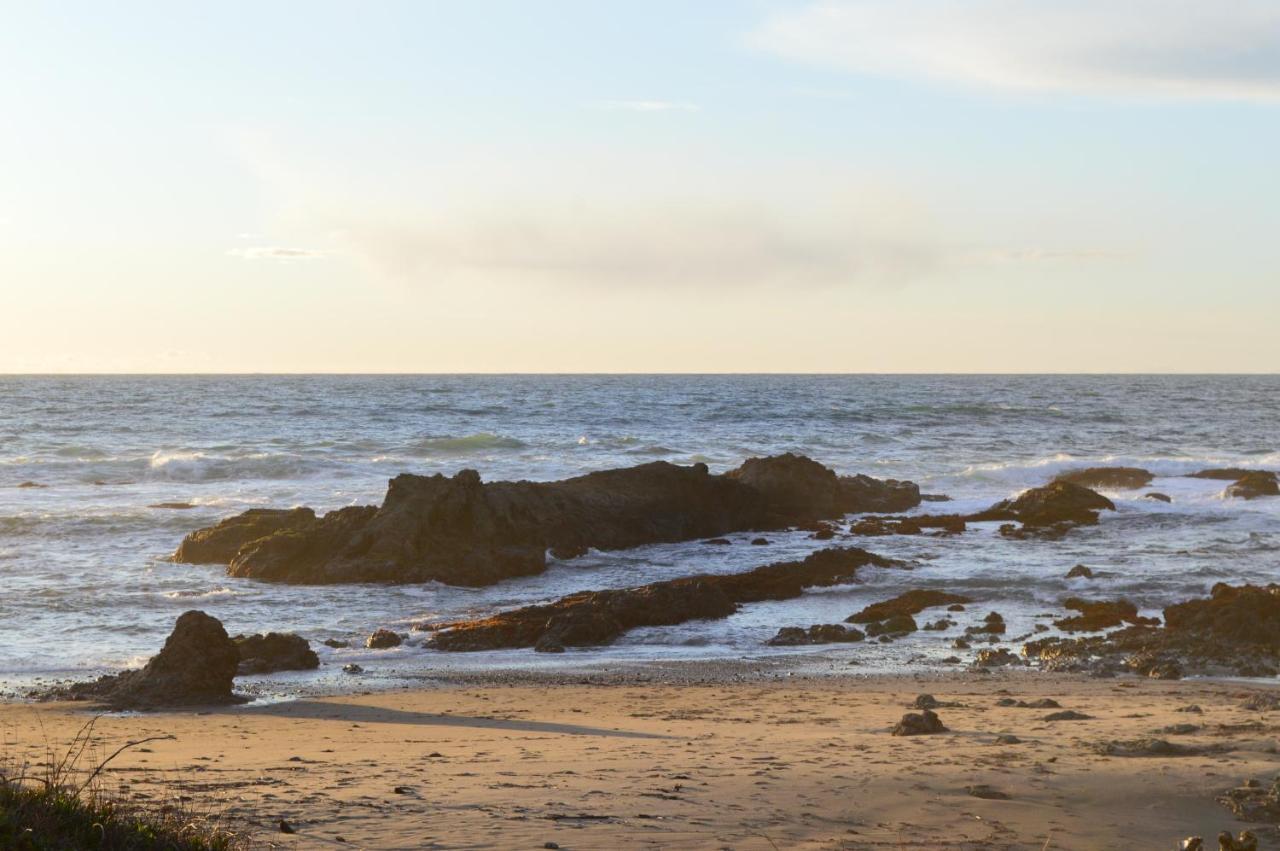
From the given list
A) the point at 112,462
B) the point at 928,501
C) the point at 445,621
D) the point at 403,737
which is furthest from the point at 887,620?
the point at 112,462

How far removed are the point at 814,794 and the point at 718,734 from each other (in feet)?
8.20

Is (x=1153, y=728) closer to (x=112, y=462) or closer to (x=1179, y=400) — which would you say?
(x=112, y=462)

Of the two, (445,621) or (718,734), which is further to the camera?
(445,621)

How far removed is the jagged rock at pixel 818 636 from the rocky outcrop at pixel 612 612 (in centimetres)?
175

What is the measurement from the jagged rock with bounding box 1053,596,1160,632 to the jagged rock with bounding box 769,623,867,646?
125 inches

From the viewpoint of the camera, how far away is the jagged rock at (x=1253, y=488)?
35281 millimetres

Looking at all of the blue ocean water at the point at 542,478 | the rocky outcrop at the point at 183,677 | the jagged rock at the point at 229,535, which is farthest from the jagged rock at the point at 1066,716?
the jagged rock at the point at 229,535

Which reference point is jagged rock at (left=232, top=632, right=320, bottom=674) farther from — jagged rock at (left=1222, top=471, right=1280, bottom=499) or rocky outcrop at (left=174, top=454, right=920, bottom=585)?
jagged rock at (left=1222, top=471, right=1280, bottom=499)

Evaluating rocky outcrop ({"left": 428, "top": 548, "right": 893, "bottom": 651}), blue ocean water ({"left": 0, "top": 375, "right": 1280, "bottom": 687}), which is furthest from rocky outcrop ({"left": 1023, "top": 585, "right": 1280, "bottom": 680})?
rocky outcrop ({"left": 428, "top": 548, "right": 893, "bottom": 651})

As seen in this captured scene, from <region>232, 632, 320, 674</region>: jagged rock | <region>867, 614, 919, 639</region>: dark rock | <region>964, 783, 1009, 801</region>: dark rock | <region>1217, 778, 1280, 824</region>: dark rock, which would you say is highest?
<region>1217, 778, 1280, 824</region>: dark rock

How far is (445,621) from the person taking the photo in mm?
19359

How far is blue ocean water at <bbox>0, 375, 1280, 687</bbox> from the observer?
1870 cm

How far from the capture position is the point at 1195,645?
15.8 m

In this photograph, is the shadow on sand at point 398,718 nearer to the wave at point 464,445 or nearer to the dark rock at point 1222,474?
the dark rock at point 1222,474
